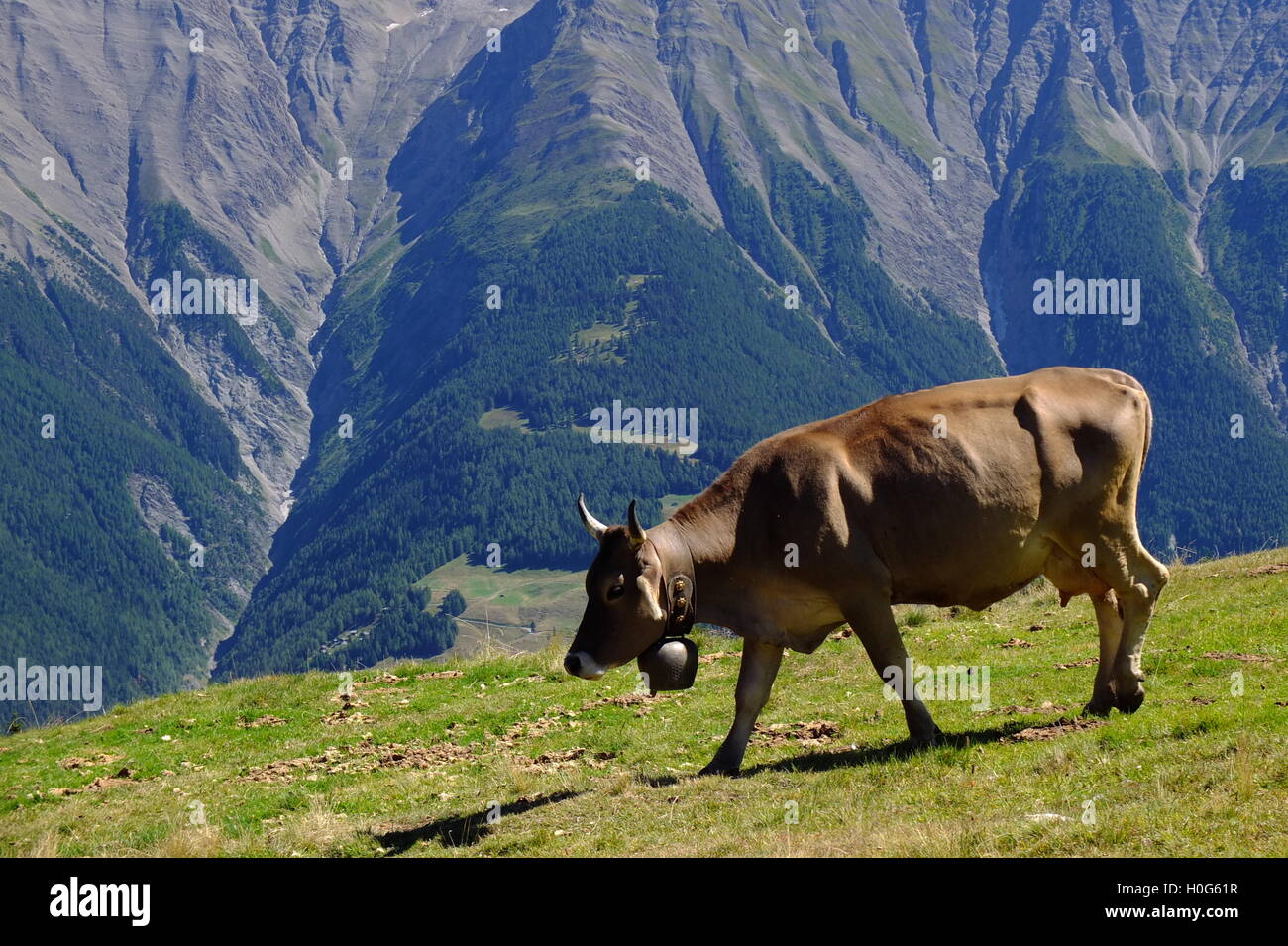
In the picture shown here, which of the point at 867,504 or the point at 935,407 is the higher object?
the point at 935,407

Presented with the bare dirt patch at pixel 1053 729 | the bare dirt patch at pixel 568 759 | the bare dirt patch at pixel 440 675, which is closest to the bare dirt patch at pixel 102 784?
the bare dirt patch at pixel 568 759

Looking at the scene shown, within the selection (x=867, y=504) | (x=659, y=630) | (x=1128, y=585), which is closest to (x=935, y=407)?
(x=867, y=504)

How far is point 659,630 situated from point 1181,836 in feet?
20.4

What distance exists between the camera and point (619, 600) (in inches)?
577

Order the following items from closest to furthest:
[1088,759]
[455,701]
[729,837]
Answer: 1. [729,837]
2. [1088,759]
3. [455,701]

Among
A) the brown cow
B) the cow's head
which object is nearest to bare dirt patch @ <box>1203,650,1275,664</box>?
the brown cow

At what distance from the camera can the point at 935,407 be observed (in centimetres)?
1514

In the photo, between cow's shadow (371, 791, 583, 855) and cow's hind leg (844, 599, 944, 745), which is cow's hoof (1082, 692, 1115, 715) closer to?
cow's hind leg (844, 599, 944, 745)

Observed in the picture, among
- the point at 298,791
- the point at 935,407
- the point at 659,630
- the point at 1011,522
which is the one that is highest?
the point at 935,407

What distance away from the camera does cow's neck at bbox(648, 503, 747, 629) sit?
1516 centimetres

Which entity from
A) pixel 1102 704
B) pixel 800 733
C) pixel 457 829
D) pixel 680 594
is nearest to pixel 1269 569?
pixel 1102 704

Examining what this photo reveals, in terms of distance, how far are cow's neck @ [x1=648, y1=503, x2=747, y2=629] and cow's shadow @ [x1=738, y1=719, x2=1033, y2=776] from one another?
1630 mm

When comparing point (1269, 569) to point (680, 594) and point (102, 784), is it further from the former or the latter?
point (102, 784)
